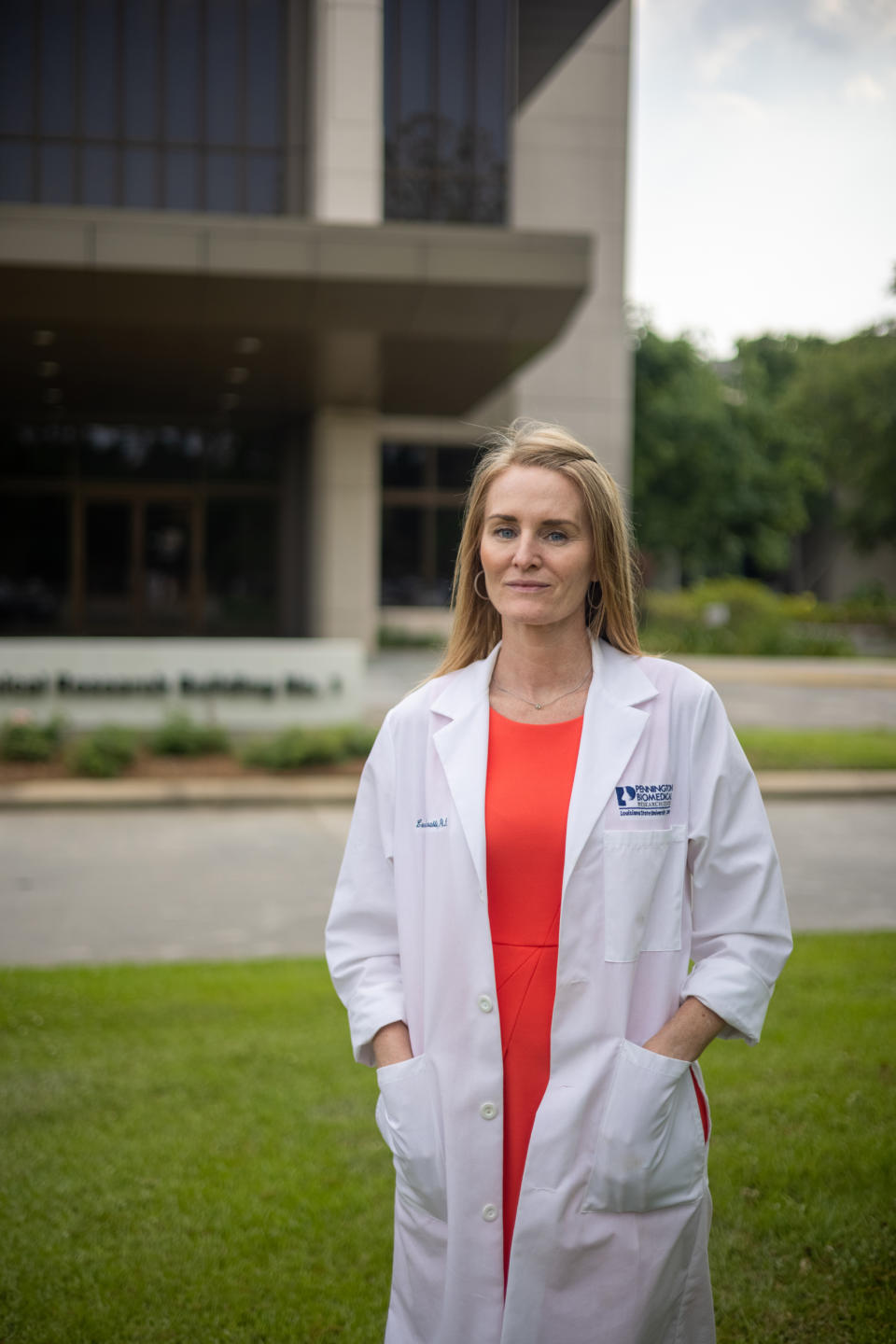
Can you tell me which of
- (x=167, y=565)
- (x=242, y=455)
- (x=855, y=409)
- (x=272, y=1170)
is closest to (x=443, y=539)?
(x=242, y=455)

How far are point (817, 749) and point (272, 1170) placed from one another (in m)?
12.2

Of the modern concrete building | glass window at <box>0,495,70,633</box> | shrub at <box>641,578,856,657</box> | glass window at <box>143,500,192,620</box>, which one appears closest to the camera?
the modern concrete building

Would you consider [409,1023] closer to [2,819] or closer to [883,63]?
[2,819]

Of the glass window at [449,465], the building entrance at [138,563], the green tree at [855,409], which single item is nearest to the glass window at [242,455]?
the building entrance at [138,563]

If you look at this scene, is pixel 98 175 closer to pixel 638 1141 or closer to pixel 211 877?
pixel 211 877

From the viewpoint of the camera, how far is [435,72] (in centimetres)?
2584

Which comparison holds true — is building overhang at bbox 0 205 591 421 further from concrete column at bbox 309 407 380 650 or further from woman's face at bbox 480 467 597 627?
woman's face at bbox 480 467 597 627

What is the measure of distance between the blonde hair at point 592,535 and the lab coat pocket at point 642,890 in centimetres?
46

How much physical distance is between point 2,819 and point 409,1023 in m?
10.2

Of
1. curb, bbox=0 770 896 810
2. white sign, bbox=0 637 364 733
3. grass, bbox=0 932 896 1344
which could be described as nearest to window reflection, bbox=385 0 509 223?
white sign, bbox=0 637 364 733

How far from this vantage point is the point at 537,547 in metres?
2.37

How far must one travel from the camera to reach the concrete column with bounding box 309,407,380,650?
85.0ft

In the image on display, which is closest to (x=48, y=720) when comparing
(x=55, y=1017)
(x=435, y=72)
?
(x=55, y=1017)

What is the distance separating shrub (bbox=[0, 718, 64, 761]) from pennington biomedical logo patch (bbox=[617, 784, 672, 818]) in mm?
12737
